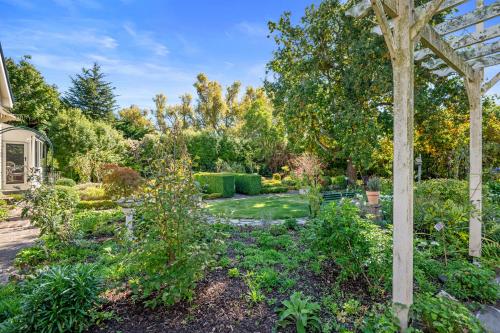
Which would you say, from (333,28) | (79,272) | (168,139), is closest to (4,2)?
(168,139)

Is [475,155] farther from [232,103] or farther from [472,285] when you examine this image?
[232,103]

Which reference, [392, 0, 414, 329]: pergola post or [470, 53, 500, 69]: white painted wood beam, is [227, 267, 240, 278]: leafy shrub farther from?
[470, 53, 500, 69]: white painted wood beam

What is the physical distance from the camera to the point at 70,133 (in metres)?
15.0

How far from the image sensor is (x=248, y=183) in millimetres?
13164

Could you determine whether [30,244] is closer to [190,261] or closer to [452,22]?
[190,261]

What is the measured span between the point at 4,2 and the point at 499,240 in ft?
31.1

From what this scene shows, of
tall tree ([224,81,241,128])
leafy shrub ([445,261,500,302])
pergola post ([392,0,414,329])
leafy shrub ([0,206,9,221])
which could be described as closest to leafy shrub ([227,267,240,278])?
pergola post ([392,0,414,329])

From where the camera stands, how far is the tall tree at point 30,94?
60.8 ft

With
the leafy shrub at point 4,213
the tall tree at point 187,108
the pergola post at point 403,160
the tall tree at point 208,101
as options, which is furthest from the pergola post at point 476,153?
the tall tree at point 187,108

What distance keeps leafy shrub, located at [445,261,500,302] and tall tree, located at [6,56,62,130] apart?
21.7m

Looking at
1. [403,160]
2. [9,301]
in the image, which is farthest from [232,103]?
[403,160]

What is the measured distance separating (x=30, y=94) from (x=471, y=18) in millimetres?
23848

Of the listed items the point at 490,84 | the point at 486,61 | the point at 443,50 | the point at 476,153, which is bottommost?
the point at 476,153

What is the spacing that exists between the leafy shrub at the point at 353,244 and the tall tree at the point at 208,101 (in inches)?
943
